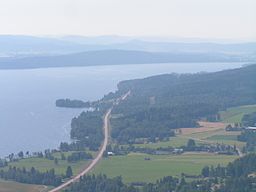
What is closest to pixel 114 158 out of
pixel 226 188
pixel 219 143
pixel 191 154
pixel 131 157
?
pixel 131 157

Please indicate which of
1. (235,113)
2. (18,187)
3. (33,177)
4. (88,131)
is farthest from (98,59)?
(18,187)

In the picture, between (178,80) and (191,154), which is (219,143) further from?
(178,80)

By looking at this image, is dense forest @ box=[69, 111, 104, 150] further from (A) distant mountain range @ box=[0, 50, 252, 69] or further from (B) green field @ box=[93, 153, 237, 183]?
(A) distant mountain range @ box=[0, 50, 252, 69]

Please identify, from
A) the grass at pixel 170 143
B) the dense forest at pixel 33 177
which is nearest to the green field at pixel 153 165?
the dense forest at pixel 33 177

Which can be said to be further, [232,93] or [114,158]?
[232,93]

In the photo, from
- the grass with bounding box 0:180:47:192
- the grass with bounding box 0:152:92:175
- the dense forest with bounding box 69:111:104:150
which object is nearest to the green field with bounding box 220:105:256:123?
the dense forest with bounding box 69:111:104:150

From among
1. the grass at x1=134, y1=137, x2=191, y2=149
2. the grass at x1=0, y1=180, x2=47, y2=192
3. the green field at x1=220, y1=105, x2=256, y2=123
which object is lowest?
the grass at x1=0, y1=180, x2=47, y2=192
